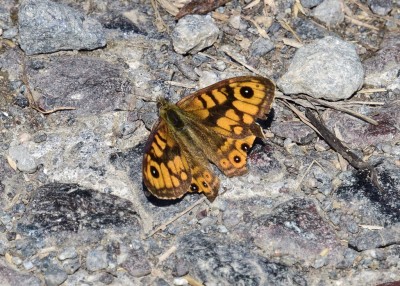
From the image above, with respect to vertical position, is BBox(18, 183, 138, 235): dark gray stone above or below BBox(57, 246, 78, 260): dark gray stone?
above

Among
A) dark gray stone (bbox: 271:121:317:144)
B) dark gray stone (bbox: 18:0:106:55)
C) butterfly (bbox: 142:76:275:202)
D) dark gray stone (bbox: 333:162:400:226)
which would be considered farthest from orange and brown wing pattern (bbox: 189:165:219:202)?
dark gray stone (bbox: 18:0:106:55)

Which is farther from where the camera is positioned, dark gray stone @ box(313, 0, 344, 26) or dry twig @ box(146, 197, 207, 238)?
dark gray stone @ box(313, 0, 344, 26)

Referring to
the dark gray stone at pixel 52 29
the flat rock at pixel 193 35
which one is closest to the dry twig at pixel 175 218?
the flat rock at pixel 193 35

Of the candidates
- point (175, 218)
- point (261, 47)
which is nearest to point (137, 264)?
point (175, 218)

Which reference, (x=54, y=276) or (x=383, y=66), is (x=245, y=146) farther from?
(x=54, y=276)

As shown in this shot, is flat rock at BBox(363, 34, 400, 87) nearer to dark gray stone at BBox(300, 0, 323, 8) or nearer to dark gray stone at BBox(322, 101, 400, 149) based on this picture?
dark gray stone at BBox(322, 101, 400, 149)

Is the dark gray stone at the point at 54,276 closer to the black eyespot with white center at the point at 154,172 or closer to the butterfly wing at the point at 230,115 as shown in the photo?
the black eyespot with white center at the point at 154,172

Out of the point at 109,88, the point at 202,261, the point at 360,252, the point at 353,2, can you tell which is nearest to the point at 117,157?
the point at 109,88
